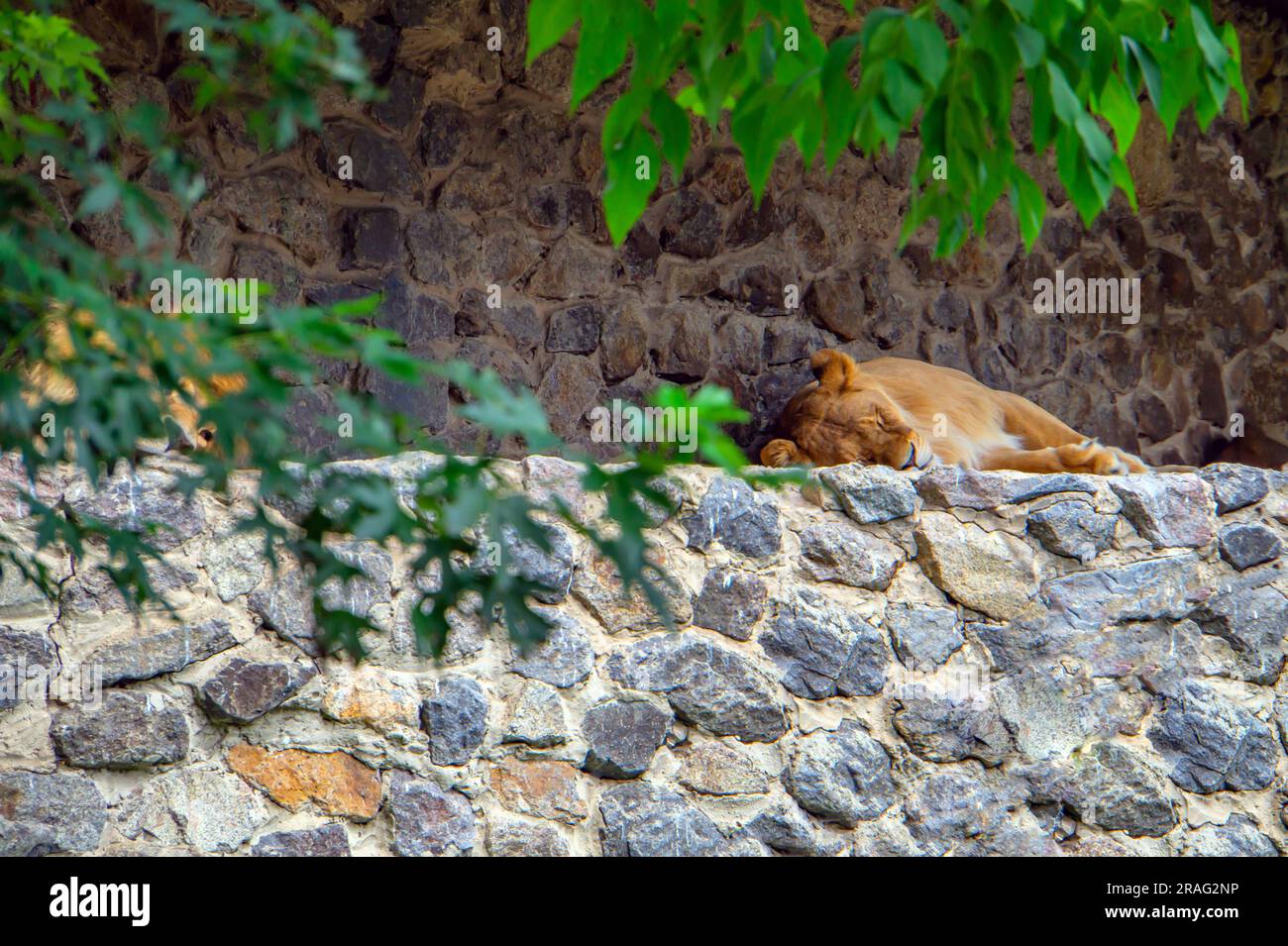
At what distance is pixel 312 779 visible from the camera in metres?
2.62

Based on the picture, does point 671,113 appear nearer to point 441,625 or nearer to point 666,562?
point 441,625

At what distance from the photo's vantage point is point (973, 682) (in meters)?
3.10

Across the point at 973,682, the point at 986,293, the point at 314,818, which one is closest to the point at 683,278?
the point at 986,293

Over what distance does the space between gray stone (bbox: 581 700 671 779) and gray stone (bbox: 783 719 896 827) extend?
33cm

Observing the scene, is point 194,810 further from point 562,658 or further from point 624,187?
point 624,187

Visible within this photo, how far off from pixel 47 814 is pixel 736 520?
151 cm

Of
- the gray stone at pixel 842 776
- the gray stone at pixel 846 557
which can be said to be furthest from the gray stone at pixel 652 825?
the gray stone at pixel 846 557

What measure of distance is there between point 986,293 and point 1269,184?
138 centimetres

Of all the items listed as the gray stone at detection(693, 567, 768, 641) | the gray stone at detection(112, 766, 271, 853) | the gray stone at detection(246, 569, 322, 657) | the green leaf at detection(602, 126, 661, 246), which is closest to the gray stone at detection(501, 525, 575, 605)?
the gray stone at detection(693, 567, 768, 641)

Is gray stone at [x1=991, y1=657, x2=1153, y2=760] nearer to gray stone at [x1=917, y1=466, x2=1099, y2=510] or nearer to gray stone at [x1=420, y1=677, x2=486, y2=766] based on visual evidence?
gray stone at [x1=917, y1=466, x2=1099, y2=510]

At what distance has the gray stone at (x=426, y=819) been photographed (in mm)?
2654
